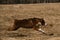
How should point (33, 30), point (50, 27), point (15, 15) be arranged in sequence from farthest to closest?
point (15, 15)
point (50, 27)
point (33, 30)

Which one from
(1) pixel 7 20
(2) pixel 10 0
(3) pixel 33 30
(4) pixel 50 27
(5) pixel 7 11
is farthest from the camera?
(2) pixel 10 0

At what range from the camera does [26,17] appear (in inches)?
279

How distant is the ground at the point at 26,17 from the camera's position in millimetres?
4996

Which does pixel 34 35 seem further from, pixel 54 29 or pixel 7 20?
pixel 7 20

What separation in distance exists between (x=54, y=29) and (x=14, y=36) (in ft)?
3.71

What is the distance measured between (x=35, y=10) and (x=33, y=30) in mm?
2786

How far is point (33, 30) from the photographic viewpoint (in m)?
5.43

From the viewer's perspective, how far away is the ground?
500cm

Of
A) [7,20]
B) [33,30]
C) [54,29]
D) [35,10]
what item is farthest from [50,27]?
[35,10]

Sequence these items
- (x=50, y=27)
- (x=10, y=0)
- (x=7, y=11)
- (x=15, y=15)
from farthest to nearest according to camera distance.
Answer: (x=10, y=0) < (x=7, y=11) < (x=15, y=15) < (x=50, y=27)

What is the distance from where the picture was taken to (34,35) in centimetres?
507

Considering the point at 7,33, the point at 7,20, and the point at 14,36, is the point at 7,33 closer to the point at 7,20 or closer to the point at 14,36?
the point at 14,36

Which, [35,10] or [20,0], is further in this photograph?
[20,0]

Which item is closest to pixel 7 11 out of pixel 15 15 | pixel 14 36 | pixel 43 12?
pixel 15 15
